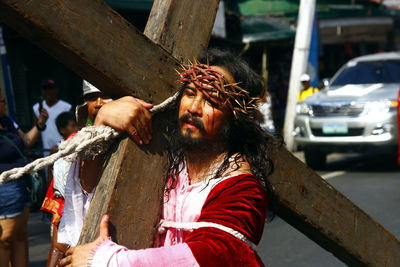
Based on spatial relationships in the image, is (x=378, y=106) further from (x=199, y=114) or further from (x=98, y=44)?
(x=98, y=44)

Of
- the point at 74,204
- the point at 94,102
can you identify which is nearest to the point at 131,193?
the point at 74,204

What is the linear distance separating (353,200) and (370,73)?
12.4 ft

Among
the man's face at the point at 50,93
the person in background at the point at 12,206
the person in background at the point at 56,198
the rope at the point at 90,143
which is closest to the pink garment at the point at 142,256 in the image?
the rope at the point at 90,143

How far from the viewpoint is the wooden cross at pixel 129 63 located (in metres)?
1.46

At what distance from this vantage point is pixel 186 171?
182 cm

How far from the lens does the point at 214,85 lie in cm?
171

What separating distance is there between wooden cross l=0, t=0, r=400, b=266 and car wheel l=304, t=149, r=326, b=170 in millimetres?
7954

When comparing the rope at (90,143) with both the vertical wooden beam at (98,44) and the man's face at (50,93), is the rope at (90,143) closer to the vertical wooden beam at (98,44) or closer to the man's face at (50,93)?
the vertical wooden beam at (98,44)

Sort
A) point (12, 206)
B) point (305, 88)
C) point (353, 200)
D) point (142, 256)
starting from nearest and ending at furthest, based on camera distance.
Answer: point (142, 256) < point (12, 206) < point (353, 200) < point (305, 88)

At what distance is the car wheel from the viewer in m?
9.73

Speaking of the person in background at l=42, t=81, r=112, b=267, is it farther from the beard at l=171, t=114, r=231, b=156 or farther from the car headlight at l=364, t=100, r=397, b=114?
the car headlight at l=364, t=100, r=397, b=114

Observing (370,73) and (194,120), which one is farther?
(370,73)

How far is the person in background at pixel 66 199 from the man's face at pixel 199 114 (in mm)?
416

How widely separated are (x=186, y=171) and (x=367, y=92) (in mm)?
8091
